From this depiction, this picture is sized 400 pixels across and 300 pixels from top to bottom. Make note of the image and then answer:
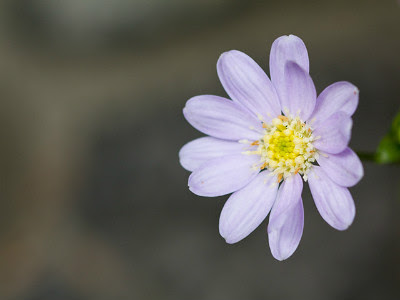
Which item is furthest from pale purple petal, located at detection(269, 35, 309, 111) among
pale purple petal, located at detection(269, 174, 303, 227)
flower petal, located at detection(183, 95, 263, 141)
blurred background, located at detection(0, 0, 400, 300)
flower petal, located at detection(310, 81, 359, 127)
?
blurred background, located at detection(0, 0, 400, 300)

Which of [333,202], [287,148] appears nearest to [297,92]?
[287,148]

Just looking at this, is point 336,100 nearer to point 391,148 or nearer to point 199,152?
point 391,148

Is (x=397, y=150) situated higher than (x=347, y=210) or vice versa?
(x=397, y=150)

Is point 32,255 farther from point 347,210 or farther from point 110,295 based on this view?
point 347,210

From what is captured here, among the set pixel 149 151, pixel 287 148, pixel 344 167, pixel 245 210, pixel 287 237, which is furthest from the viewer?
pixel 149 151

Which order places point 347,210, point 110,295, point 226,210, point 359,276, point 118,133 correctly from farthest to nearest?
point 118,133
point 110,295
point 359,276
point 226,210
point 347,210

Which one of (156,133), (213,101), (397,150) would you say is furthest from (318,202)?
(156,133)
